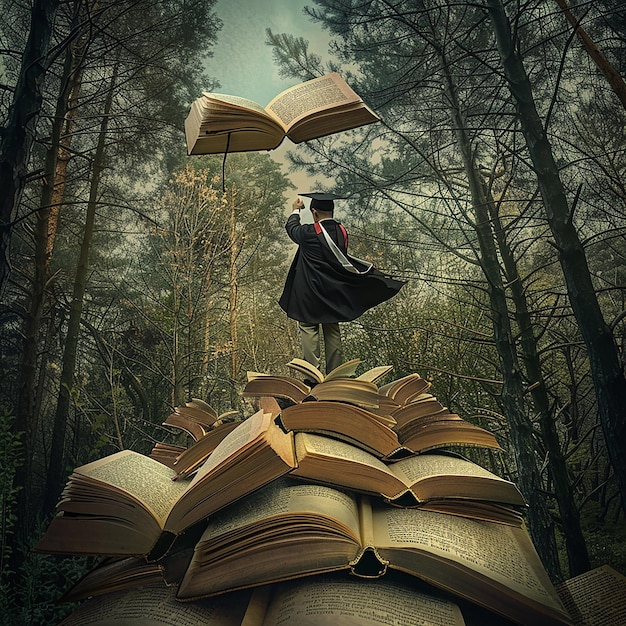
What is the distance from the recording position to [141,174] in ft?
20.1

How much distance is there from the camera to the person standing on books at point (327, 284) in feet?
8.20

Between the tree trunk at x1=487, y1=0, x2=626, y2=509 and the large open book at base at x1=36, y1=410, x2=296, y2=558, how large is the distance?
1.24m

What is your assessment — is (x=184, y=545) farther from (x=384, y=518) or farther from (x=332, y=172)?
(x=332, y=172)

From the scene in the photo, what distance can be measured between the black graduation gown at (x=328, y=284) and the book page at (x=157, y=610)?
1762mm

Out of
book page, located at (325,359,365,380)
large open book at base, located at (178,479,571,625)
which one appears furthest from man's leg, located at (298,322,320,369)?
large open book at base, located at (178,479,571,625)

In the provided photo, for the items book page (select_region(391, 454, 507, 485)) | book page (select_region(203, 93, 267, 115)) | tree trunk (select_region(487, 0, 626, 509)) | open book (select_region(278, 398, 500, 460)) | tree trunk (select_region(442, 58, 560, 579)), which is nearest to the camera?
book page (select_region(391, 454, 507, 485))

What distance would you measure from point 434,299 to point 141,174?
3.87 meters

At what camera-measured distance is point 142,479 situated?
1047mm

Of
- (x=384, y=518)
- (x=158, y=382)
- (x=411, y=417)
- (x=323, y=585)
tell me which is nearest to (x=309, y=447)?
(x=384, y=518)

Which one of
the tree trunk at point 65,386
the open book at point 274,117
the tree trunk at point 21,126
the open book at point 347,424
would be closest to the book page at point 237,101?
the open book at point 274,117

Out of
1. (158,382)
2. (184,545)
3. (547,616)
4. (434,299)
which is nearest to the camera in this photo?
(547,616)

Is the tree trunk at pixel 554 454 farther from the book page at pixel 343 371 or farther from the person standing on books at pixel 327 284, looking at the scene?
the book page at pixel 343 371

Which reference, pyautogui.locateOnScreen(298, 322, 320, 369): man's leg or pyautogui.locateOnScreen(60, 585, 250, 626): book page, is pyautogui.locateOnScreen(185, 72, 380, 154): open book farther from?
pyautogui.locateOnScreen(60, 585, 250, 626): book page

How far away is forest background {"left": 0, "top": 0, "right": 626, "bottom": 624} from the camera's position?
2.11m
